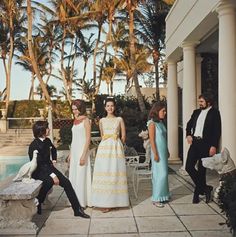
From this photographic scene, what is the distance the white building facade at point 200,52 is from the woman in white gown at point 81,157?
6.94 ft

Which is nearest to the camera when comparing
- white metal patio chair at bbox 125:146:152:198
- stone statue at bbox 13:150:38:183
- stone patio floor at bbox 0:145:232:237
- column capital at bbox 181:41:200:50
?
stone patio floor at bbox 0:145:232:237

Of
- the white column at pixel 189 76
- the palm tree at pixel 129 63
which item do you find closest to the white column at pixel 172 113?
the white column at pixel 189 76

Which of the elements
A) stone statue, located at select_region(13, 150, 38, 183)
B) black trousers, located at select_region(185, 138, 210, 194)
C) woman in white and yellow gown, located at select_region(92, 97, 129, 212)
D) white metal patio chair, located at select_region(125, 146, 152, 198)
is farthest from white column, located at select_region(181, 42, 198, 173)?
stone statue, located at select_region(13, 150, 38, 183)

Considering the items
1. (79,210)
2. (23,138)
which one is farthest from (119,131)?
(23,138)

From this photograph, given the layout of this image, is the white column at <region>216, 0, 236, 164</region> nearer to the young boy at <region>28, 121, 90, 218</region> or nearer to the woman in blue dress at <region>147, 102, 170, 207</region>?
the woman in blue dress at <region>147, 102, 170, 207</region>

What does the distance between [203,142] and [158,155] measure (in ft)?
2.42

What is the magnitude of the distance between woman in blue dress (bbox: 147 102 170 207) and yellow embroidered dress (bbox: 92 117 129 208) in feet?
1.69

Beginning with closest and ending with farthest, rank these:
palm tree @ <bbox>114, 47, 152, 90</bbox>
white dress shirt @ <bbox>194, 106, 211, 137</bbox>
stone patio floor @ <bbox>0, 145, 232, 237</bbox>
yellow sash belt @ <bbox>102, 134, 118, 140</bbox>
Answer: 1. stone patio floor @ <bbox>0, 145, 232, 237</bbox>
2. yellow sash belt @ <bbox>102, 134, 118, 140</bbox>
3. white dress shirt @ <bbox>194, 106, 211, 137</bbox>
4. palm tree @ <bbox>114, 47, 152, 90</bbox>

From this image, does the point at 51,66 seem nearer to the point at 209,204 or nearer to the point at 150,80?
the point at 150,80

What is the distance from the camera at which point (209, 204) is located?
225 inches

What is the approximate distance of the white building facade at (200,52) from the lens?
5738mm

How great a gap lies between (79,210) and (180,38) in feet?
17.9

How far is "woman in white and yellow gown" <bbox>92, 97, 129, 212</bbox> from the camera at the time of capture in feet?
17.9

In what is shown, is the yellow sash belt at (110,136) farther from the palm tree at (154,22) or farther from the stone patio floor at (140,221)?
the palm tree at (154,22)
